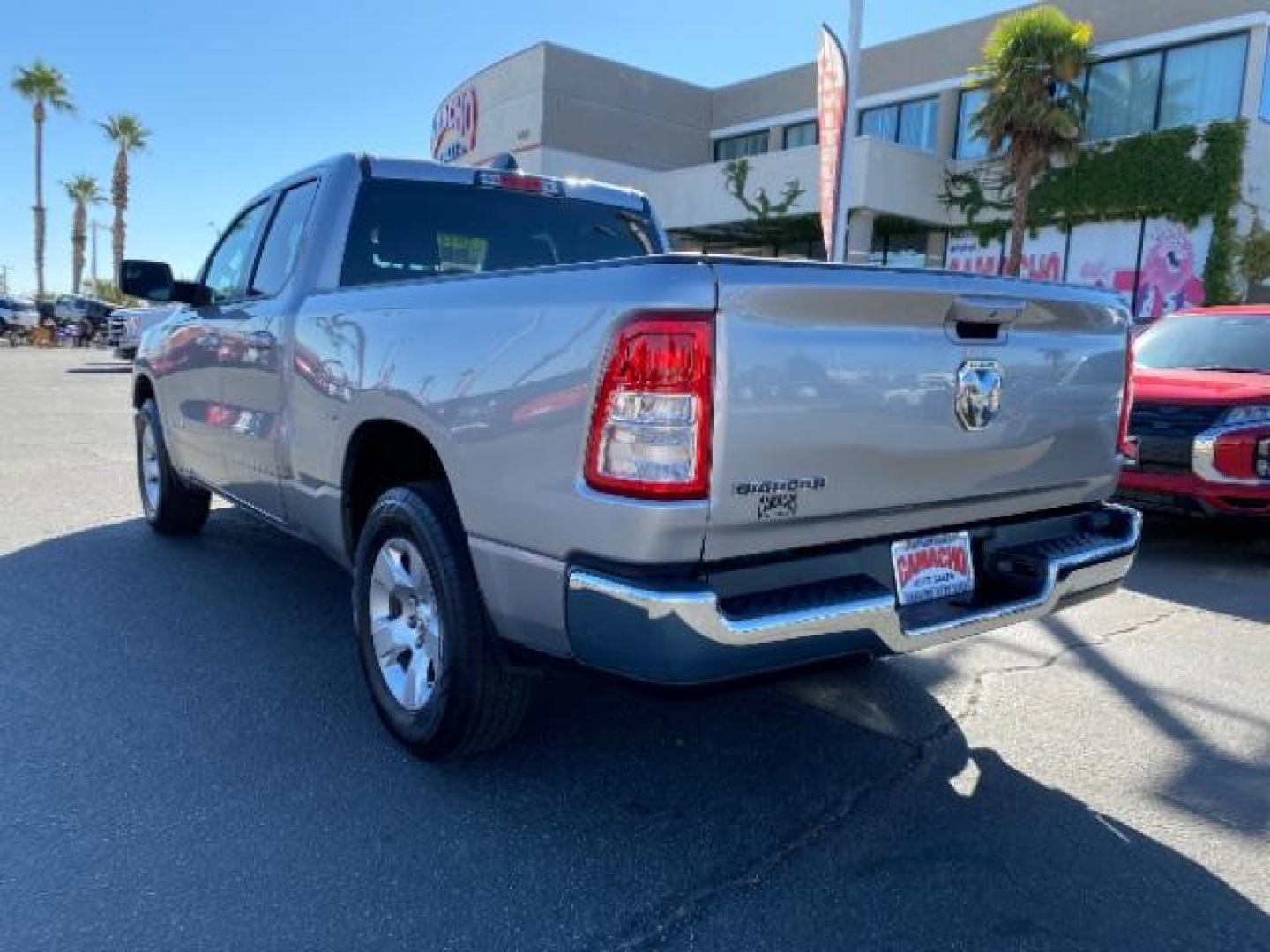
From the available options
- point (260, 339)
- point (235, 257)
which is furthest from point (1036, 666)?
point (235, 257)

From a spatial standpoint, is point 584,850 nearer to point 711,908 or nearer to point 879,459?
point 711,908

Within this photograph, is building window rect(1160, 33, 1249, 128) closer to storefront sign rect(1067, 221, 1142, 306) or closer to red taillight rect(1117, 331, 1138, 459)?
storefront sign rect(1067, 221, 1142, 306)

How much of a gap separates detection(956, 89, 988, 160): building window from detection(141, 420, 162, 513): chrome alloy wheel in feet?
71.0

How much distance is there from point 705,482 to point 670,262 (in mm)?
504

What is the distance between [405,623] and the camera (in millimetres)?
3160

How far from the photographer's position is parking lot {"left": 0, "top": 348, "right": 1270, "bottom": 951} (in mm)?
2309

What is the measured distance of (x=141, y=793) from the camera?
2811 millimetres

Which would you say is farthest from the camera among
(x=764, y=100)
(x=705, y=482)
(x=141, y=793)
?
(x=764, y=100)

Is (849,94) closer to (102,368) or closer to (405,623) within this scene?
(405,623)

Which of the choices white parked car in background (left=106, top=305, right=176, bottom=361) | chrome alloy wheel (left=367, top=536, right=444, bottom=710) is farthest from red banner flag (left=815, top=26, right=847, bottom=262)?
white parked car in background (left=106, top=305, right=176, bottom=361)

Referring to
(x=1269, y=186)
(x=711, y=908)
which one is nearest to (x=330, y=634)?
(x=711, y=908)

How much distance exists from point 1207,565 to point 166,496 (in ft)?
20.4

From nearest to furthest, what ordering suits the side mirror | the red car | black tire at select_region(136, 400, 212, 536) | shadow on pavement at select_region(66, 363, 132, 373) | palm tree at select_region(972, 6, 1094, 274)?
the side mirror
black tire at select_region(136, 400, 212, 536)
the red car
palm tree at select_region(972, 6, 1094, 274)
shadow on pavement at select_region(66, 363, 132, 373)

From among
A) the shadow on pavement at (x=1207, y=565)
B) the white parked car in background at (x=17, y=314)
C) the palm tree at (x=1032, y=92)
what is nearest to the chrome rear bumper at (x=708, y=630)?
the shadow on pavement at (x=1207, y=565)
